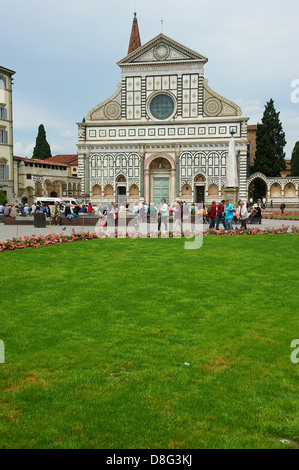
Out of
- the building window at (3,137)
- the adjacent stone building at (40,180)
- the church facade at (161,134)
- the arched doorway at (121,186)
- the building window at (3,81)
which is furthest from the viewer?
the adjacent stone building at (40,180)

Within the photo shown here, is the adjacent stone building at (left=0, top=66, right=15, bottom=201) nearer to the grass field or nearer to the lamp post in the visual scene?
the lamp post

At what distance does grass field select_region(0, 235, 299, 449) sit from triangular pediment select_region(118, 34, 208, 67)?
42089 mm

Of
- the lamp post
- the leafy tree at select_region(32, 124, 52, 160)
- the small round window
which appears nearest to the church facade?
the small round window

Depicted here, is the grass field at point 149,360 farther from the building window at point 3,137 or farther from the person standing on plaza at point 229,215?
the building window at point 3,137

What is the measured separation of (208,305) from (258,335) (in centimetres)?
145

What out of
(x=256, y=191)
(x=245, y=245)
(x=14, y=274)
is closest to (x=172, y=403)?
(x=14, y=274)

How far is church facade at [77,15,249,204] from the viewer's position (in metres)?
46.5

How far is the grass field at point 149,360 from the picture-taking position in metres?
3.51

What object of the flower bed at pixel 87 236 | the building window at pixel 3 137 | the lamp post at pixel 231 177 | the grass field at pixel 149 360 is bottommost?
the grass field at pixel 149 360

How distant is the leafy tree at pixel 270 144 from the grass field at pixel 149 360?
158 ft

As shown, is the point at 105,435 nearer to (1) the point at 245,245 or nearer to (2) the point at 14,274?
(2) the point at 14,274

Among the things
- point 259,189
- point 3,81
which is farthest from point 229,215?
point 259,189

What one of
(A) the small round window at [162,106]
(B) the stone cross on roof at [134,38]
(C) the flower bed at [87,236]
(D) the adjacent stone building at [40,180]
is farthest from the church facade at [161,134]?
(C) the flower bed at [87,236]

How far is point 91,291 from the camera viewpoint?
25.9ft
